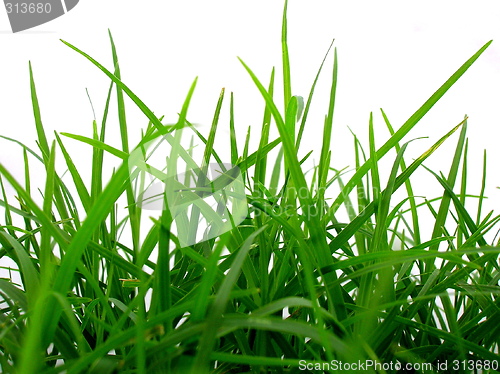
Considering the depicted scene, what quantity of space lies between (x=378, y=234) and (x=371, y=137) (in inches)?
3.4

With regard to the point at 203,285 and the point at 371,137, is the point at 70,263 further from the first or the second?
the point at 371,137

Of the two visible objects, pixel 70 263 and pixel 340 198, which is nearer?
pixel 70 263

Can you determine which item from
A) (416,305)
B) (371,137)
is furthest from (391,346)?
(371,137)

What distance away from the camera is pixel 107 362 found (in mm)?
162

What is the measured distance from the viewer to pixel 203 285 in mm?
149

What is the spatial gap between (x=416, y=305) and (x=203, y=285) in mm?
122

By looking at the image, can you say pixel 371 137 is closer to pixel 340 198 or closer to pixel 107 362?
pixel 340 198

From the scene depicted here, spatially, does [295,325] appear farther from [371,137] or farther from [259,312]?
[371,137]

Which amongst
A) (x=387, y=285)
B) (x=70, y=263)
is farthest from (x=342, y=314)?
(x=70, y=263)

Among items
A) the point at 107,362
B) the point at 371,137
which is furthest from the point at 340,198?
the point at 107,362

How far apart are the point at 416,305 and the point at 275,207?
3.5 inches

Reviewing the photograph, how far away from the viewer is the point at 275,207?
0.24m

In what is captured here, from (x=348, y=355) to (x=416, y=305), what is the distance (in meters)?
0.09

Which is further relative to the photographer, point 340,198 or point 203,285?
point 340,198
